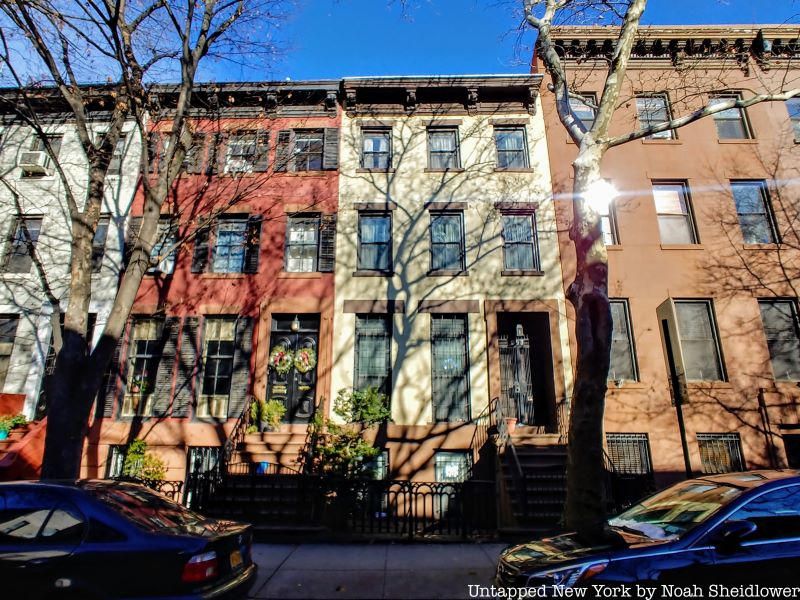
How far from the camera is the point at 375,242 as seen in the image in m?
13.5

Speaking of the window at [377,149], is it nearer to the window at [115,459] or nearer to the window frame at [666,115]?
the window frame at [666,115]

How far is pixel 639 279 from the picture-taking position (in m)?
12.5

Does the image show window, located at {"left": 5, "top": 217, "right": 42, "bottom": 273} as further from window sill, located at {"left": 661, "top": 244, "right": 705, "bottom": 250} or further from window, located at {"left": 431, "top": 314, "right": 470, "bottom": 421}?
window sill, located at {"left": 661, "top": 244, "right": 705, "bottom": 250}

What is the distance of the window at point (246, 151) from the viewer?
46.3 feet

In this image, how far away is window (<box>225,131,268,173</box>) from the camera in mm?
14109

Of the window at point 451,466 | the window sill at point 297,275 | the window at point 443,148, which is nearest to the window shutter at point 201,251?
the window sill at point 297,275

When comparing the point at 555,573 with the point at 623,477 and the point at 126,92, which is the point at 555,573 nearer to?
the point at 623,477

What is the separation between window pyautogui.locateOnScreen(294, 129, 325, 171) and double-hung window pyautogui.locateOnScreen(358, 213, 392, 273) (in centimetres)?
268

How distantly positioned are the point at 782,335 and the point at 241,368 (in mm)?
15432

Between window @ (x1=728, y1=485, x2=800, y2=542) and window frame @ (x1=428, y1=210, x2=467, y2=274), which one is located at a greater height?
window frame @ (x1=428, y1=210, x2=467, y2=274)

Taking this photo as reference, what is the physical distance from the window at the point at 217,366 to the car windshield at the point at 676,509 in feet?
33.5

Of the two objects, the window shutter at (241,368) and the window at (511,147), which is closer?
the window shutter at (241,368)

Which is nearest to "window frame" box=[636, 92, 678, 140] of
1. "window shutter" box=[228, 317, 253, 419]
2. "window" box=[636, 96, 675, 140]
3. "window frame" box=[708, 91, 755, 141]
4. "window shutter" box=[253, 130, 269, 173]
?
"window" box=[636, 96, 675, 140]

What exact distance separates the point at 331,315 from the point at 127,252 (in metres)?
6.73
